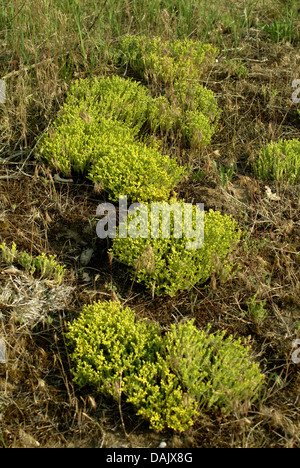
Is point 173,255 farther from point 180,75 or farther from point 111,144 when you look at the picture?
point 180,75

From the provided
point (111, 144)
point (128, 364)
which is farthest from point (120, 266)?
point (111, 144)

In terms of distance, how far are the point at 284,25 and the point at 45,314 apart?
184 inches

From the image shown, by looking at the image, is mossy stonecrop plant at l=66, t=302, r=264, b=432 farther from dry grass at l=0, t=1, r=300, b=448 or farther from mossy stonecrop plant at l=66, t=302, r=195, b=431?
dry grass at l=0, t=1, r=300, b=448

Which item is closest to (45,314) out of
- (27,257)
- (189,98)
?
(27,257)

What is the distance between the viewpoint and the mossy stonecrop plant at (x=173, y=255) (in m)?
3.40

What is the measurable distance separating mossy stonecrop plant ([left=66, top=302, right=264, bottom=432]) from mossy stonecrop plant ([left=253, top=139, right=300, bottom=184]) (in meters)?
1.85

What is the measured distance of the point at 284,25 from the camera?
588cm

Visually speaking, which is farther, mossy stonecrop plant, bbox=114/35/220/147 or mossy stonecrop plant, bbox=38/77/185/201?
mossy stonecrop plant, bbox=114/35/220/147

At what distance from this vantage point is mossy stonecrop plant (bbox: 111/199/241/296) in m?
3.40

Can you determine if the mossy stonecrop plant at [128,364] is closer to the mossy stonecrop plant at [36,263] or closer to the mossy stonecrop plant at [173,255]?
the mossy stonecrop plant at [173,255]

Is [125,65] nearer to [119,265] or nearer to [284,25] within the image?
[284,25]

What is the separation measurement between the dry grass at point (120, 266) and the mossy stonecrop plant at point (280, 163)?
0.35 feet

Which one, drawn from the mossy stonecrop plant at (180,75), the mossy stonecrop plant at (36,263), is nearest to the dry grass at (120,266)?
the mossy stonecrop plant at (36,263)

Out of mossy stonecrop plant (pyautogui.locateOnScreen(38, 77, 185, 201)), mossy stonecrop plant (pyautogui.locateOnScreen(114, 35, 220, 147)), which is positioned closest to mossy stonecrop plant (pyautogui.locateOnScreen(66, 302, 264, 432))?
mossy stonecrop plant (pyautogui.locateOnScreen(38, 77, 185, 201))
